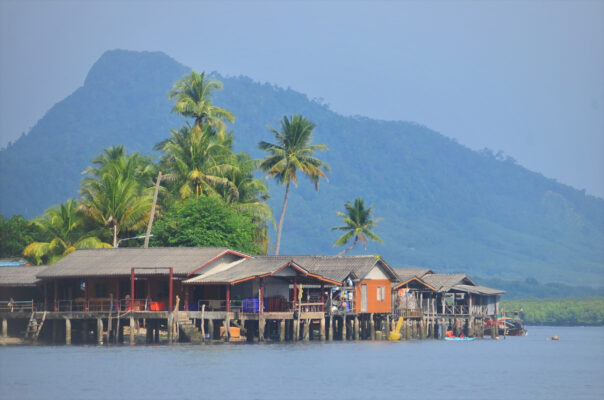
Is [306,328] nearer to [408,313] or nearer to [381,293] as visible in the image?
[381,293]

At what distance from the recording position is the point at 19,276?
63594 millimetres

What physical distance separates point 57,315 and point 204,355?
12933 mm

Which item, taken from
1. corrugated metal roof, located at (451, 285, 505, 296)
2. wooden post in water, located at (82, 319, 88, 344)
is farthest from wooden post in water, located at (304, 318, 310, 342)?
corrugated metal roof, located at (451, 285, 505, 296)

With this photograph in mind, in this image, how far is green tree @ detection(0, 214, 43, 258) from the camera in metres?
83.6

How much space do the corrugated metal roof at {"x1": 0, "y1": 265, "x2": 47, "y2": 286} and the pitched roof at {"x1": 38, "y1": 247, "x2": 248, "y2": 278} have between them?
248 cm

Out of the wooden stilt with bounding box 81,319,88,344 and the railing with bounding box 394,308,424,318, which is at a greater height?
the railing with bounding box 394,308,424,318

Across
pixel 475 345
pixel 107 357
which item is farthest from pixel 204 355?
pixel 475 345

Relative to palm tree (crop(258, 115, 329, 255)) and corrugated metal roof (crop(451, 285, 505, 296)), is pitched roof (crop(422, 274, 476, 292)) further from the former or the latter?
palm tree (crop(258, 115, 329, 255))

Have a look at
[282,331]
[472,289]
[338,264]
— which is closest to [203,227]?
[338,264]

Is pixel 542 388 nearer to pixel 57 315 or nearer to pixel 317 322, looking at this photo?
pixel 317 322

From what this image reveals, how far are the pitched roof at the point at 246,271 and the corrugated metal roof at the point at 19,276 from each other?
35.0 feet

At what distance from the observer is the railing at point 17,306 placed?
62.3 metres

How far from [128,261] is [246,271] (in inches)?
276

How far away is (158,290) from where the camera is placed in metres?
60.8
